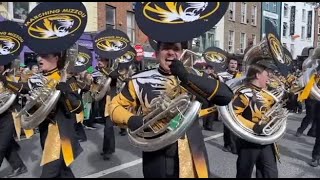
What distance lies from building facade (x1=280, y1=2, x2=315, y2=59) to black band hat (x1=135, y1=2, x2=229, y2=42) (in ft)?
113

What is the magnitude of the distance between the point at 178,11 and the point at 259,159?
81.3 inches

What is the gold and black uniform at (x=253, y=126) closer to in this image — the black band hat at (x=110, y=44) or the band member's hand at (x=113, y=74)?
the band member's hand at (x=113, y=74)

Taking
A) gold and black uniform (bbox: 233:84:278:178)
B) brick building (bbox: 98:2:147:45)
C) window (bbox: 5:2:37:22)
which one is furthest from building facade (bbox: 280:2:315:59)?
gold and black uniform (bbox: 233:84:278:178)

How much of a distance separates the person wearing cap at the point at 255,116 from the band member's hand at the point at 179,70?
4.97 feet

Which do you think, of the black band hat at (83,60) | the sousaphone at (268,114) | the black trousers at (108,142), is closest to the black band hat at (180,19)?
the sousaphone at (268,114)

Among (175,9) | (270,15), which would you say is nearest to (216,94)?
(175,9)

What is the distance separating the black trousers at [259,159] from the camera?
3918mm

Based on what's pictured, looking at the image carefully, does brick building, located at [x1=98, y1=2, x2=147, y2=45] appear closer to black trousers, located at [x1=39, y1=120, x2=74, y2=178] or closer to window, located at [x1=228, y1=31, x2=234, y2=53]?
window, located at [x1=228, y1=31, x2=234, y2=53]

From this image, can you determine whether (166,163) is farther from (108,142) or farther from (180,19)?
(108,142)

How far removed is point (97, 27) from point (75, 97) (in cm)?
1466

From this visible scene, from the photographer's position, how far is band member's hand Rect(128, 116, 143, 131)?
2.62 m

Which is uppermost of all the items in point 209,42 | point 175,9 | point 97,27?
point 175,9

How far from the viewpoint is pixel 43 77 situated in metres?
4.02

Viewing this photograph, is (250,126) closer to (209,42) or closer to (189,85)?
(189,85)
